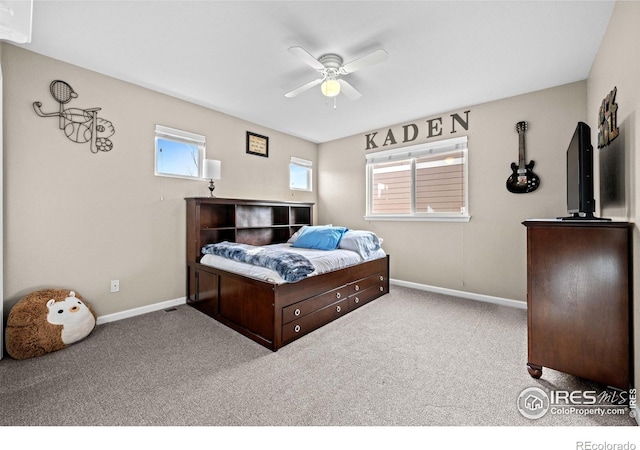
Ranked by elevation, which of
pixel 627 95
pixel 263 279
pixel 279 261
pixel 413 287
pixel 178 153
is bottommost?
pixel 413 287

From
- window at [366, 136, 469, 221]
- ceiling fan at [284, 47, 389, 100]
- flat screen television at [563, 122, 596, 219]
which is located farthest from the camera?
window at [366, 136, 469, 221]

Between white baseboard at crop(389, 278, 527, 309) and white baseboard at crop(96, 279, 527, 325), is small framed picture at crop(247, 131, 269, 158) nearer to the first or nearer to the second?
white baseboard at crop(96, 279, 527, 325)

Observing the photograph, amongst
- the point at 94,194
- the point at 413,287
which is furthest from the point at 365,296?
the point at 94,194

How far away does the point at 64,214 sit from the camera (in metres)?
2.54

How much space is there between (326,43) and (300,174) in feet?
9.74

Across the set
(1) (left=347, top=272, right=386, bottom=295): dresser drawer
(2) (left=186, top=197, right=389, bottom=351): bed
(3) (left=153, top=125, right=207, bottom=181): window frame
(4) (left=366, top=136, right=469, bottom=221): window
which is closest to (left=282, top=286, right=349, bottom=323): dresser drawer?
(2) (left=186, top=197, right=389, bottom=351): bed

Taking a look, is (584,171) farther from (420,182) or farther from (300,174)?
(300,174)

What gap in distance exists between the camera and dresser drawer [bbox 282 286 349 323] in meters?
2.34

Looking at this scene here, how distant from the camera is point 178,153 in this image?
3398mm

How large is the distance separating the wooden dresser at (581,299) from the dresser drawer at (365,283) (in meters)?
1.66

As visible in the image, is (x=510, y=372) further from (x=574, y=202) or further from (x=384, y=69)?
(x=384, y=69)

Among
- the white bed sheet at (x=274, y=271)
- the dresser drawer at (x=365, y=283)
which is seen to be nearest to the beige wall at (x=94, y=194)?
the white bed sheet at (x=274, y=271)

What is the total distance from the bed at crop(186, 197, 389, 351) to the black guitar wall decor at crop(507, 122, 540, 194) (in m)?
1.80

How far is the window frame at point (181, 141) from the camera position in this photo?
316 cm
